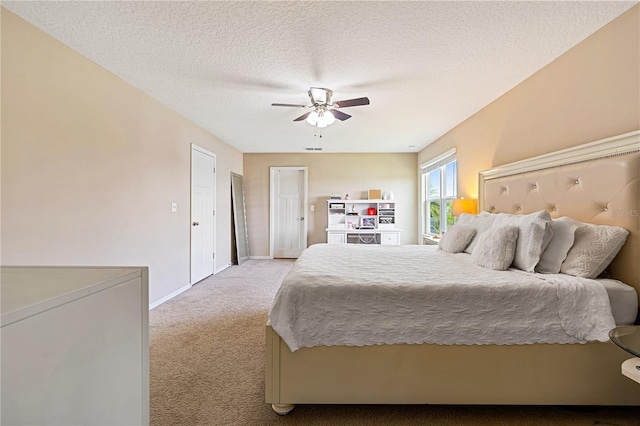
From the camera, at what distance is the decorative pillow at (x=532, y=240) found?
186cm

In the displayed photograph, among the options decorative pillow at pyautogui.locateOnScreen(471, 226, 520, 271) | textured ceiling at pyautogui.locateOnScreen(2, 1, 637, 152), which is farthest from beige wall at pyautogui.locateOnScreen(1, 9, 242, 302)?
decorative pillow at pyautogui.locateOnScreen(471, 226, 520, 271)

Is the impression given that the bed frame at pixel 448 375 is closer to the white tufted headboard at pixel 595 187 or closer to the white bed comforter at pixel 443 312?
the white bed comforter at pixel 443 312

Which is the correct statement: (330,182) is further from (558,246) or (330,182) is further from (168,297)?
(558,246)

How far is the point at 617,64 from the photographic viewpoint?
5.98 ft

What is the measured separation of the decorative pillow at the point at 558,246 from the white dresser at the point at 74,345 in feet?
7.39

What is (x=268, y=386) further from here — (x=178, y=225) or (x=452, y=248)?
(x=178, y=225)

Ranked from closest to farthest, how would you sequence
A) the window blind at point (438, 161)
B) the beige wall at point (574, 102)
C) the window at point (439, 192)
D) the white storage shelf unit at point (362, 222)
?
1. the beige wall at point (574, 102)
2. the window blind at point (438, 161)
3. the window at point (439, 192)
4. the white storage shelf unit at point (362, 222)

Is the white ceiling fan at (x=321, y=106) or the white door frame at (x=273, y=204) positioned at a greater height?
the white ceiling fan at (x=321, y=106)

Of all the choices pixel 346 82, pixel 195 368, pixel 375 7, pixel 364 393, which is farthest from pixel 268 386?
pixel 346 82

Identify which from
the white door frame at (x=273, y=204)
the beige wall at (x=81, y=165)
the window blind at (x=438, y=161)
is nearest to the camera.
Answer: the beige wall at (x=81, y=165)

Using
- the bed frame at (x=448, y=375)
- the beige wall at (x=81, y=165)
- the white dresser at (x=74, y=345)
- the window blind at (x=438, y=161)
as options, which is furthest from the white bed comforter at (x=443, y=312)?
the window blind at (x=438, y=161)

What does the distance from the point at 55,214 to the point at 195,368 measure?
1536 mm

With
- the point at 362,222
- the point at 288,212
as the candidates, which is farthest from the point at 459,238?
the point at 288,212

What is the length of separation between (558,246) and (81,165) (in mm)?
3590
